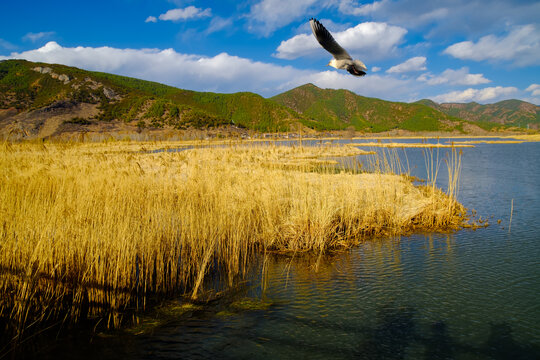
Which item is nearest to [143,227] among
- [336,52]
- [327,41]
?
[327,41]

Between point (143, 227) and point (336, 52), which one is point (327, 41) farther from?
point (143, 227)

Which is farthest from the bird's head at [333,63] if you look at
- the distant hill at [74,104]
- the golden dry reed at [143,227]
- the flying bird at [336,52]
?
the distant hill at [74,104]

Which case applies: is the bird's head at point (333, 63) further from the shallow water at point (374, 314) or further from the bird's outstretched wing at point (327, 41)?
the shallow water at point (374, 314)

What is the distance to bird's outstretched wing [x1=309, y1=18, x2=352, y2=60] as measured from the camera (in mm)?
4762

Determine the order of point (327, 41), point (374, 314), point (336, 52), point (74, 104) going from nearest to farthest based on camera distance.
→ point (374, 314) < point (327, 41) < point (336, 52) < point (74, 104)

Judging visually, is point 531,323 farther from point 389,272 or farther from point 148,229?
point 148,229

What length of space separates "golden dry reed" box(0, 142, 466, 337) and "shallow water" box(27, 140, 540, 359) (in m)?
0.50

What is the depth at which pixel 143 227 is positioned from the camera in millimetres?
3930

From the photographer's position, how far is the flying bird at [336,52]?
478 centimetres

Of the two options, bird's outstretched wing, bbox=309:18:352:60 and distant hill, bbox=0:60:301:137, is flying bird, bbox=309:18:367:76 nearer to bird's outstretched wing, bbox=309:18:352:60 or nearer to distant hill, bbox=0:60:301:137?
bird's outstretched wing, bbox=309:18:352:60

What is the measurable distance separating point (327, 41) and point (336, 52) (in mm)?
355

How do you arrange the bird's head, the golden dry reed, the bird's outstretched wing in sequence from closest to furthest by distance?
the golden dry reed
the bird's outstretched wing
the bird's head

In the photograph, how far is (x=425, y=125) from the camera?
150 metres

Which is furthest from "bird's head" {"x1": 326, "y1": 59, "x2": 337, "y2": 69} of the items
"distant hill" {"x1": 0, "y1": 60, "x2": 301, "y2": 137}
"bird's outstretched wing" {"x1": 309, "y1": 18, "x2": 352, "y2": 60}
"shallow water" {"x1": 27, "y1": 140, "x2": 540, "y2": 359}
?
"distant hill" {"x1": 0, "y1": 60, "x2": 301, "y2": 137}
